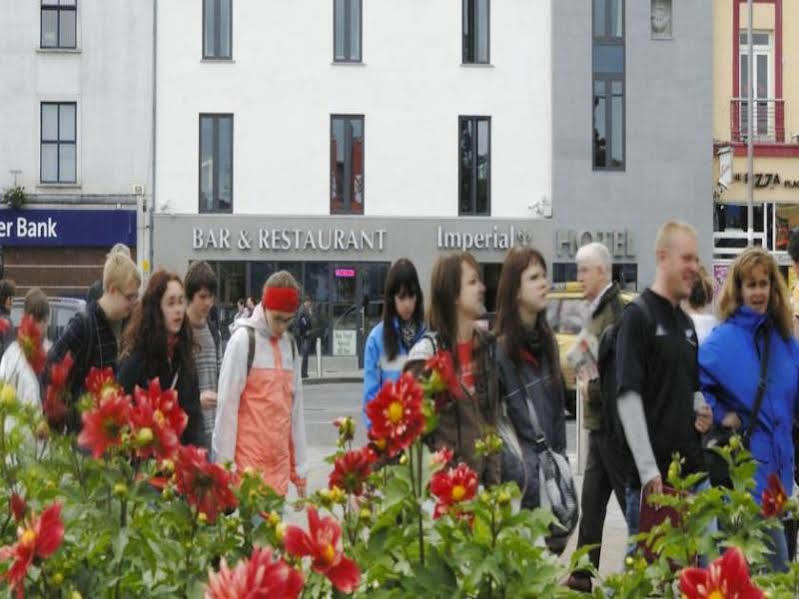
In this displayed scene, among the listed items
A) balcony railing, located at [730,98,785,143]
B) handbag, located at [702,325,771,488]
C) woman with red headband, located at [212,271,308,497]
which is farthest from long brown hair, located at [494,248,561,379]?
balcony railing, located at [730,98,785,143]

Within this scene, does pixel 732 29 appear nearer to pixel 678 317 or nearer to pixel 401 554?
pixel 678 317

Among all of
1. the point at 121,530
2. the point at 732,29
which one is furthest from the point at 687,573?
the point at 732,29

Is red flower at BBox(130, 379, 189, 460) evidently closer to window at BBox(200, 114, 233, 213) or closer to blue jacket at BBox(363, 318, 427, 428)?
blue jacket at BBox(363, 318, 427, 428)

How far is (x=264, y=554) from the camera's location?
2.16m

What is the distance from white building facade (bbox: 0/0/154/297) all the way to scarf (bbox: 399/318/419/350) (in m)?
26.8

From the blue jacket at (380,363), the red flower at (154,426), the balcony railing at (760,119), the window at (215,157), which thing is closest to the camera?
the red flower at (154,426)

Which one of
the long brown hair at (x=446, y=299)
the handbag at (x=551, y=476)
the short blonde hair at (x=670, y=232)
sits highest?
the short blonde hair at (x=670, y=232)

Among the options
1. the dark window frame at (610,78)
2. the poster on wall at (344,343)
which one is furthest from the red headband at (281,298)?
the dark window frame at (610,78)

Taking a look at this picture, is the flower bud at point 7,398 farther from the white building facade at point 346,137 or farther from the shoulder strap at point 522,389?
the white building facade at point 346,137

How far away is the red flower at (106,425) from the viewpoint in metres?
3.22

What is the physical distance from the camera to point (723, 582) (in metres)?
2.40

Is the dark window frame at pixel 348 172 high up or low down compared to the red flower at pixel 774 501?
up

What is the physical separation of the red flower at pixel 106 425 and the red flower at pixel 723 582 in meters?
1.39

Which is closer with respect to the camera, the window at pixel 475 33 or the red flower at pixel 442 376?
the red flower at pixel 442 376
